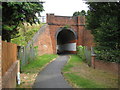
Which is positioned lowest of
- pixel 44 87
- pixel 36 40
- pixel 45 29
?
pixel 44 87

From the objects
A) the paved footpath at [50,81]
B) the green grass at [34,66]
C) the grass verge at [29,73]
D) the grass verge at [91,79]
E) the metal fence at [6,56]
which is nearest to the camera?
the metal fence at [6,56]

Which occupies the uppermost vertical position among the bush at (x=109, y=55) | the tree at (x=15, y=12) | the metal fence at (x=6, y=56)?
the tree at (x=15, y=12)

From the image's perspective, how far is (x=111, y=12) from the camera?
12.2m

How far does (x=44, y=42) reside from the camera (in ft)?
83.4

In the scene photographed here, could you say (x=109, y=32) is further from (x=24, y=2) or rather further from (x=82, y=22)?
(x=82, y=22)

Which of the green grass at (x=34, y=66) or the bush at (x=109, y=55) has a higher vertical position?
the bush at (x=109, y=55)

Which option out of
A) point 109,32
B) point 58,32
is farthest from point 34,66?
point 58,32

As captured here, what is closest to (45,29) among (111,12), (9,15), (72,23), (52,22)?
(52,22)

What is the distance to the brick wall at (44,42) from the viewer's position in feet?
78.8

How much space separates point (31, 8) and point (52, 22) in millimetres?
21017

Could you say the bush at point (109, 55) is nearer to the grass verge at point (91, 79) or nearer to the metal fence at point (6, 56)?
the grass verge at point (91, 79)

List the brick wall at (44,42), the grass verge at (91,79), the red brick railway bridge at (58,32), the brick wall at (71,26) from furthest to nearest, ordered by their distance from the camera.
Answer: the brick wall at (71,26)
the red brick railway bridge at (58,32)
the brick wall at (44,42)
the grass verge at (91,79)

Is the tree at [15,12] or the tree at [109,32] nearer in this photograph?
the tree at [15,12]

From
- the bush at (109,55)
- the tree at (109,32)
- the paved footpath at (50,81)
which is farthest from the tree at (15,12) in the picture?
the bush at (109,55)
